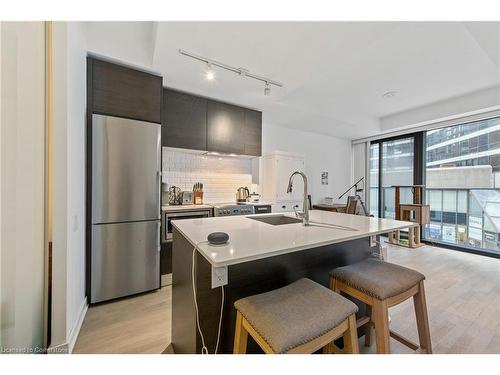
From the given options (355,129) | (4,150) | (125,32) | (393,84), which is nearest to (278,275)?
(4,150)

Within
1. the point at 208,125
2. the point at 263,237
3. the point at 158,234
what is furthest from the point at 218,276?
the point at 208,125

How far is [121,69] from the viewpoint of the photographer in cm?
232

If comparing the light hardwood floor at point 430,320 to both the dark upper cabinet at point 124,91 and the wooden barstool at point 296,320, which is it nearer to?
the wooden barstool at point 296,320

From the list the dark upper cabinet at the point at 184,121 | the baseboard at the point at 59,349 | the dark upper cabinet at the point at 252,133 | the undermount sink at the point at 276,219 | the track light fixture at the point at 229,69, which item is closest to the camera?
the baseboard at the point at 59,349

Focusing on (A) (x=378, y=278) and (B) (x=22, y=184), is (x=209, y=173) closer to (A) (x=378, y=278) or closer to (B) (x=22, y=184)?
(B) (x=22, y=184)

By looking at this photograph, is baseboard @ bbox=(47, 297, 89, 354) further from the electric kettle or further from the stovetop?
the electric kettle

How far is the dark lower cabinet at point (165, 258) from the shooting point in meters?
2.55

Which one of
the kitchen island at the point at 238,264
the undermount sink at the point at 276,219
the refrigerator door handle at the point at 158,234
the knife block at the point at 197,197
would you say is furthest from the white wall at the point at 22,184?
the knife block at the point at 197,197

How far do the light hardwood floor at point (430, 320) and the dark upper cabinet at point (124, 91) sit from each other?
1944mm

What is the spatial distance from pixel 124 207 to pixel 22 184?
40.8 inches

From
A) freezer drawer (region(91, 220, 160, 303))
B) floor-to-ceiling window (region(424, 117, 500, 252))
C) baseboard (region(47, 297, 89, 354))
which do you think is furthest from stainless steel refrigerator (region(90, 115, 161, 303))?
floor-to-ceiling window (region(424, 117, 500, 252))

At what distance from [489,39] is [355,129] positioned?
8.86 feet

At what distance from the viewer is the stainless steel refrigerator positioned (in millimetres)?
2154

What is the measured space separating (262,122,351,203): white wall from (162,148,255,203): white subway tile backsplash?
2.41ft
